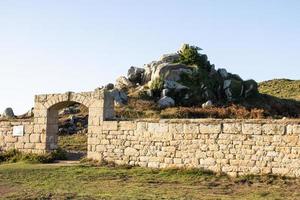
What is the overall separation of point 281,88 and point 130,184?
37.8m

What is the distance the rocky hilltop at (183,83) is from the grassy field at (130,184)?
1269cm

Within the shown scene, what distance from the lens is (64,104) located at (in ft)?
60.1

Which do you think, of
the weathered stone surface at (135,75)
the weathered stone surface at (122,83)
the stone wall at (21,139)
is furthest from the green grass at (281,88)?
the stone wall at (21,139)

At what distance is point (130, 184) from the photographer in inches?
490

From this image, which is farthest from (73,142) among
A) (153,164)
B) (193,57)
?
(193,57)

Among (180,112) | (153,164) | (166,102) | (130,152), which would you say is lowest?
(153,164)

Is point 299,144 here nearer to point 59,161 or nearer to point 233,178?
point 233,178

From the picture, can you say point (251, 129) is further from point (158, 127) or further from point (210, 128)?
point (158, 127)

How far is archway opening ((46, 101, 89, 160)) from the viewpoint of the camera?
1825 centimetres

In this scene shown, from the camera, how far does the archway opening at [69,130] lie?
18250 mm

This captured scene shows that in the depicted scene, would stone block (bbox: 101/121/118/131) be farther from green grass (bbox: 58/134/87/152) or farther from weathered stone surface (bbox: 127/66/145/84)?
weathered stone surface (bbox: 127/66/145/84)

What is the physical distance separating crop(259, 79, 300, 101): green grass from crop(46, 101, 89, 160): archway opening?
21660 mm

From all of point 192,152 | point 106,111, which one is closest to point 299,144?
point 192,152

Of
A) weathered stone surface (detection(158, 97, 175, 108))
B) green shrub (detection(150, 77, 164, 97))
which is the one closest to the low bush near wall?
weathered stone surface (detection(158, 97, 175, 108))
